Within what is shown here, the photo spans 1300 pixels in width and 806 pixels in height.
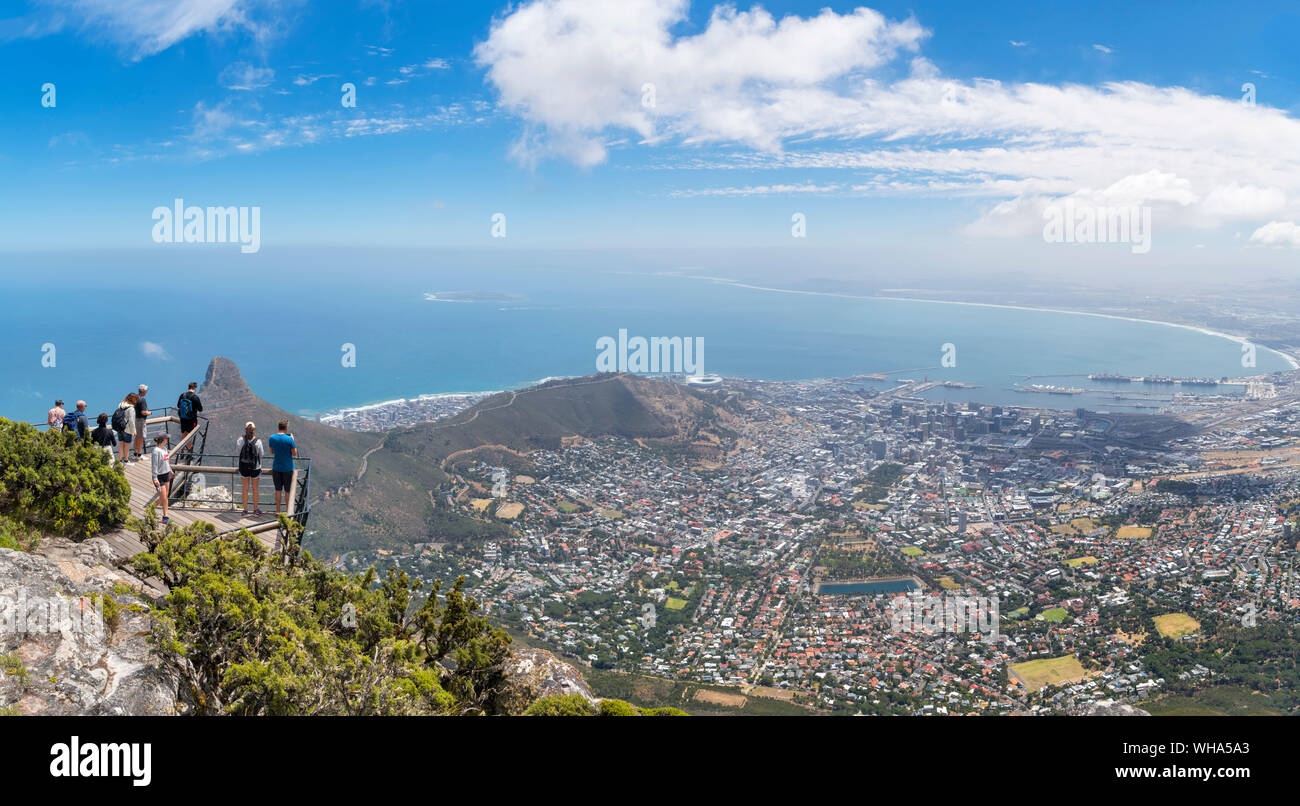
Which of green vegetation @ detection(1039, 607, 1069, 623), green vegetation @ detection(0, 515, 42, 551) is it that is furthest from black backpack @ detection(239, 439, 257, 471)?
green vegetation @ detection(1039, 607, 1069, 623)

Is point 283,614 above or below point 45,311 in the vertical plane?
below

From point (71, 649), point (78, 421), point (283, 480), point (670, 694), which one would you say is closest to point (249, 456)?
point (283, 480)

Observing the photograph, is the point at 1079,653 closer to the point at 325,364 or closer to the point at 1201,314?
the point at 325,364

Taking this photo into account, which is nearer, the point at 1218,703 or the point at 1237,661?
the point at 1218,703

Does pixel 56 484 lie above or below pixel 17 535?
above

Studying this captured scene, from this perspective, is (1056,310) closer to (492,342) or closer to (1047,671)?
(492,342)
